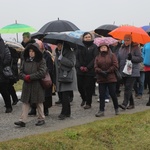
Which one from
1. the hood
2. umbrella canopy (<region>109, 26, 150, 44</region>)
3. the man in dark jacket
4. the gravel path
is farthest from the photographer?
umbrella canopy (<region>109, 26, 150, 44</region>)

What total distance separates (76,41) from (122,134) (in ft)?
6.67

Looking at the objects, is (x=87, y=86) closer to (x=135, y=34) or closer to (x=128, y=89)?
(x=128, y=89)

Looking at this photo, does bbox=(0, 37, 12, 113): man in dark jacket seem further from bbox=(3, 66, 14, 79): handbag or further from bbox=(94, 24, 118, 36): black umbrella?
bbox=(94, 24, 118, 36): black umbrella

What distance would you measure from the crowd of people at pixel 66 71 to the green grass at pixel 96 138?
2.73 feet

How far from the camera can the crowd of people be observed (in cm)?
648

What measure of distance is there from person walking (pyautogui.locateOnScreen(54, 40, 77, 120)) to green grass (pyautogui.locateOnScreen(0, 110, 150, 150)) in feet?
2.69

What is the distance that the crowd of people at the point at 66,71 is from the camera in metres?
6.48

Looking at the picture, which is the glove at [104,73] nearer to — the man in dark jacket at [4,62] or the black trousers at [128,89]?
the black trousers at [128,89]

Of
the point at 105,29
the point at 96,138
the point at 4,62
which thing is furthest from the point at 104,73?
the point at 105,29

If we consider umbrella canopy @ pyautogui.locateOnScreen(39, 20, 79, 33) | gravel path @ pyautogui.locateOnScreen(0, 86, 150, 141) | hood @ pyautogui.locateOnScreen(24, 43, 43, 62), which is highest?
umbrella canopy @ pyautogui.locateOnScreen(39, 20, 79, 33)

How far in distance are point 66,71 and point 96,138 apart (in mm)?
1712

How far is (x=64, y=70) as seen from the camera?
7039 millimetres

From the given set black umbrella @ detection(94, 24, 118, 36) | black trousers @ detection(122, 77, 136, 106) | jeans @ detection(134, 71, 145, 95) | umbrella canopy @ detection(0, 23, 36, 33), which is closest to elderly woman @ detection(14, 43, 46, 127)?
black trousers @ detection(122, 77, 136, 106)

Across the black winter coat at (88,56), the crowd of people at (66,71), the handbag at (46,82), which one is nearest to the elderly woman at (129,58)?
the crowd of people at (66,71)
